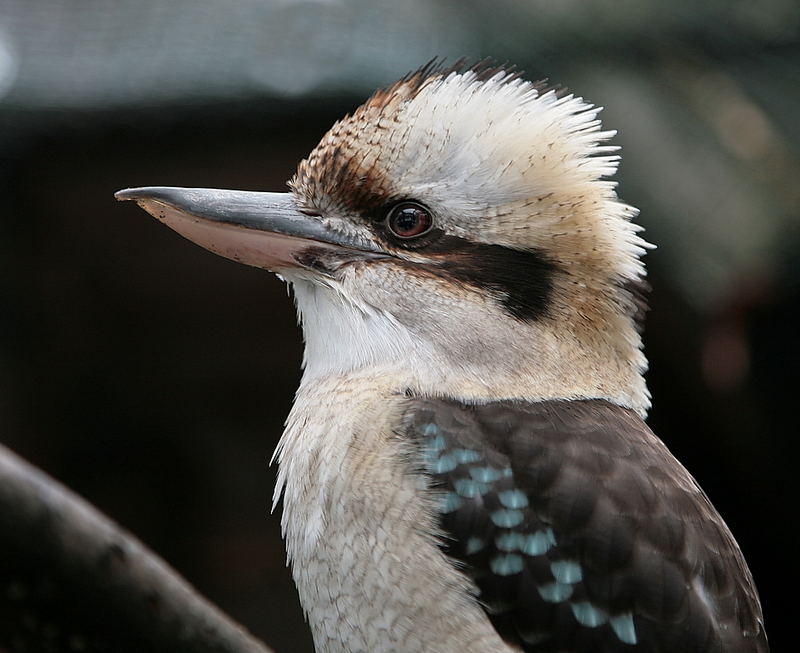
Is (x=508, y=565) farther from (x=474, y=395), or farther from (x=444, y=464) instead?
(x=474, y=395)

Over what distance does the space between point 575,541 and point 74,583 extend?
2.97 feet

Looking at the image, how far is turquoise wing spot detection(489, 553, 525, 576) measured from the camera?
6.89 feet

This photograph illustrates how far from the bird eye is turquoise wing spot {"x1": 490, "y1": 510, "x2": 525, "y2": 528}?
0.63 m

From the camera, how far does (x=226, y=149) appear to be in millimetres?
4836

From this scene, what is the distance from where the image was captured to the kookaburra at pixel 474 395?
6.84 ft

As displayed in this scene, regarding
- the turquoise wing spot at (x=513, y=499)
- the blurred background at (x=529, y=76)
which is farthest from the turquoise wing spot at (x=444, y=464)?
the blurred background at (x=529, y=76)

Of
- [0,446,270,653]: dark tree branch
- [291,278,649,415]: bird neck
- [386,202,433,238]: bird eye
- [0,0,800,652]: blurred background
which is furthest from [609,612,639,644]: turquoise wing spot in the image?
[0,0,800,652]: blurred background

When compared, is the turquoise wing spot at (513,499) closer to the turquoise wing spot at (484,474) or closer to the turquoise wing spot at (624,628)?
the turquoise wing spot at (484,474)

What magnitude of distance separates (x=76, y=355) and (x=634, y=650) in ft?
14.9

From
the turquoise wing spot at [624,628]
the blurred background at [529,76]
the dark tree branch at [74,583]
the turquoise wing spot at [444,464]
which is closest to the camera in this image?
the dark tree branch at [74,583]

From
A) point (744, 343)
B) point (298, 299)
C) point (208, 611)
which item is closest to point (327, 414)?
point (298, 299)

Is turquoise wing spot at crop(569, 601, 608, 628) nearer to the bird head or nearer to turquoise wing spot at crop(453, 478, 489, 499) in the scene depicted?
turquoise wing spot at crop(453, 478, 489, 499)

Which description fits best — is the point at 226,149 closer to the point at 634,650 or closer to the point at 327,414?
the point at 327,414

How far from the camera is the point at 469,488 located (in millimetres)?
2148
